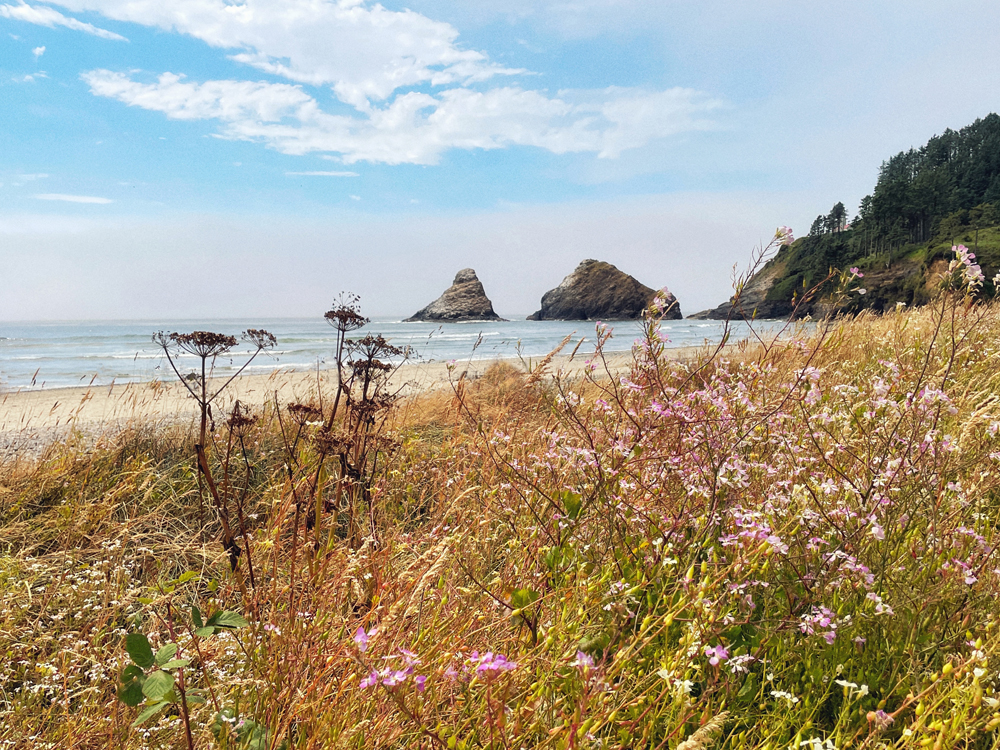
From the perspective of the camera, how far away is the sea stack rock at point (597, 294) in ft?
345

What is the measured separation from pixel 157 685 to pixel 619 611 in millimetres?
1306

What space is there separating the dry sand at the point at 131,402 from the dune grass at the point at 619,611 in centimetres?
129

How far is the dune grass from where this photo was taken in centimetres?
164

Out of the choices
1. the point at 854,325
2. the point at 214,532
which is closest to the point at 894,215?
the point at 854,325

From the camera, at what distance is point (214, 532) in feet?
13.5

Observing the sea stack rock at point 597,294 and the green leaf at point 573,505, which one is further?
the sea stack rock at point 597,294

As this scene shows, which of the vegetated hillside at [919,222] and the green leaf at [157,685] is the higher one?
the vegetated hillside at [919,222]

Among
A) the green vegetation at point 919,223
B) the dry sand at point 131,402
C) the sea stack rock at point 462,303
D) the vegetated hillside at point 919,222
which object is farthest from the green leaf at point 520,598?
the sea stack rock at point 462,303

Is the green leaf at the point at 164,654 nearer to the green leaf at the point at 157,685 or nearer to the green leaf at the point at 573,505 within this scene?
the green leaf at the point at 157,685

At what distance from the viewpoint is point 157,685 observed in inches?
54.2

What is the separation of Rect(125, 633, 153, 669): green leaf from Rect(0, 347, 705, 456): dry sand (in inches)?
99.8

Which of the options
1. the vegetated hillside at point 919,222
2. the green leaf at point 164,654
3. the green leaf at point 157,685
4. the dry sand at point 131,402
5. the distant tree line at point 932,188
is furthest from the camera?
the distant tree line at point 932,188

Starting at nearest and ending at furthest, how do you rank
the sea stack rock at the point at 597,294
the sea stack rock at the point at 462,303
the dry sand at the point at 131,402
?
the dry sand at the point at 131,402, the sea stack rock at the point at 597,294, the sea stack rock at the point at 462,303

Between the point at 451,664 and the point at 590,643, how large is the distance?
1.64 ft
